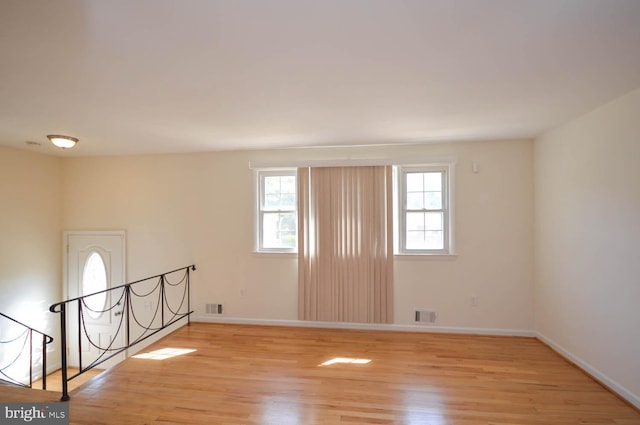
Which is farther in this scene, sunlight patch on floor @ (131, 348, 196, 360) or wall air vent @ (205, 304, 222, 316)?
wall air vent @ (205, 304, 222, 316)

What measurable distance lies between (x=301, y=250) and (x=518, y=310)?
9.78ft

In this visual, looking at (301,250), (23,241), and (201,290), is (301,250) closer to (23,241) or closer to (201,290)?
(201,290)

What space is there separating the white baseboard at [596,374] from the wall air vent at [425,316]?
1288 millimetres

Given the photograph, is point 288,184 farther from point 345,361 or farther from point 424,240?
point 345,361

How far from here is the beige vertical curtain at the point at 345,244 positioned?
426cm

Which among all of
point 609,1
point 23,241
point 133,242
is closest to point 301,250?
point 133,242

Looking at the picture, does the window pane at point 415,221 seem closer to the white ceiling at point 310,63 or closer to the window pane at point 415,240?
the window pane at point 415,240

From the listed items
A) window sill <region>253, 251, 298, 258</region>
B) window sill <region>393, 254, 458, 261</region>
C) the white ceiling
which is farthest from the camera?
window sill <region>253, 251, 298, 258</region>

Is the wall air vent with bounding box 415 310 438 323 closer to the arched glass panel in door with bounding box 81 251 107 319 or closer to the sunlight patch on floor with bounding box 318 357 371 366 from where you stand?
the sunlight patch on floor with bounding box 318 357 371 366

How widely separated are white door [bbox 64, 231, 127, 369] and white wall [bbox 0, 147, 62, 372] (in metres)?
0.21

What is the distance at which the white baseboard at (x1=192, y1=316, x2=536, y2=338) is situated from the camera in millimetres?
4082

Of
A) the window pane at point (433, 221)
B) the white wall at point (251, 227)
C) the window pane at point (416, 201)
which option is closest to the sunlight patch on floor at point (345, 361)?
the white wall at point (251, 227)

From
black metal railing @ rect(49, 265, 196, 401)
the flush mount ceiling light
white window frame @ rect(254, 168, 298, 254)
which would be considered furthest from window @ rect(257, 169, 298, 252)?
the flush mount ceiling light

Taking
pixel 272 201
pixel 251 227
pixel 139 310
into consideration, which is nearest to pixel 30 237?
pixel 139 310
